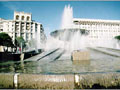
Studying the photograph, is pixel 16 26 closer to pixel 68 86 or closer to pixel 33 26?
pixel 33 26

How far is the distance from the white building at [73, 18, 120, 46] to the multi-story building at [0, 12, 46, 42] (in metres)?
27.1

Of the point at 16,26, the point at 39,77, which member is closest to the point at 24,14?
the point at 16,26

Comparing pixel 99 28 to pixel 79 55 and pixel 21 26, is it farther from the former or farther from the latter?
pixel 79 55

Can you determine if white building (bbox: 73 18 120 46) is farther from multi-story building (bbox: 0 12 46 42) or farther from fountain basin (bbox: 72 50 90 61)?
fountain basin (bbox: 72 50 90 61)

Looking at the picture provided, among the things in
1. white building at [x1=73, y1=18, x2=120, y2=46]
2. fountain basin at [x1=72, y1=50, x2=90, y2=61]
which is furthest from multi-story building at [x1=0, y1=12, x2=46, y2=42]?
fountain basin at [x1=72, y1=50, x2=90, y2=61]

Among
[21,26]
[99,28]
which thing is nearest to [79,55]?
[21,26]

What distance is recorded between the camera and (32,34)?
68500 mm

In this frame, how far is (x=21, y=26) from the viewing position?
67.9 m

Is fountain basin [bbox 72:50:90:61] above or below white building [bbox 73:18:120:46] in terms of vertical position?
below

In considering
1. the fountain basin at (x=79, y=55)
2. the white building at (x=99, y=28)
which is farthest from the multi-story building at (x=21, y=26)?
the fountain basin at (x=79, y=55)

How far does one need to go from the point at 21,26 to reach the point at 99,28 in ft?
163

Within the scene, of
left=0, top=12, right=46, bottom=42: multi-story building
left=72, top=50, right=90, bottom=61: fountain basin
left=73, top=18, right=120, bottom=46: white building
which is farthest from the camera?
left=73, top=18, right=120, bottom=46: white building

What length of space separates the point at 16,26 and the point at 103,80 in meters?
70.6

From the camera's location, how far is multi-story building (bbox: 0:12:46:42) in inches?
2598
